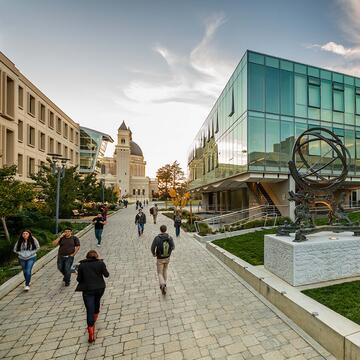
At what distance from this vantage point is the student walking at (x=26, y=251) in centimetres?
621

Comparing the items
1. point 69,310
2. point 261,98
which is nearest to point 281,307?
point 69,310

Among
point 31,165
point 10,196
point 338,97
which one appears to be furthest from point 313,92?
point 31,165

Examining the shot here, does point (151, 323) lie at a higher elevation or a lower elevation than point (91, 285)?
lower

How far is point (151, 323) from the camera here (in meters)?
4.76

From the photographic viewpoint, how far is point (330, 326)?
3854 mm

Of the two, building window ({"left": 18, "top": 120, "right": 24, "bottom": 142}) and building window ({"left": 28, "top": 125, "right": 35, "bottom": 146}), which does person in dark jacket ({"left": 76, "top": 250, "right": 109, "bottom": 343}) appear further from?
building window ({"left": 28, "top": 125, "right": 35, "bottom": 146})

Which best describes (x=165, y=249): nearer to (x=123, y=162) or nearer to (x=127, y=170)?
(x=127, y=170)

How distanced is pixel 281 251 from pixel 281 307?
1.57 m

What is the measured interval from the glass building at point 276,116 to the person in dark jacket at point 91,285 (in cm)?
1516

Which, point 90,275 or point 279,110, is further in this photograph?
point 279,110

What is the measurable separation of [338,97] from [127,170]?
251ft

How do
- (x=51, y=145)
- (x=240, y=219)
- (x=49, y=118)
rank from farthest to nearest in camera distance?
(x=51, y=145) → (x=49, y=118) → (x=240, y=219)

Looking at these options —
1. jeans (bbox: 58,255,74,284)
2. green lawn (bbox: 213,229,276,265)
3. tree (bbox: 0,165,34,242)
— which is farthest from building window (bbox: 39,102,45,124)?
green lawn (bbox: 213,229,276,265)

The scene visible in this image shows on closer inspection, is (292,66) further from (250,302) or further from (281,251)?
(250,302)
